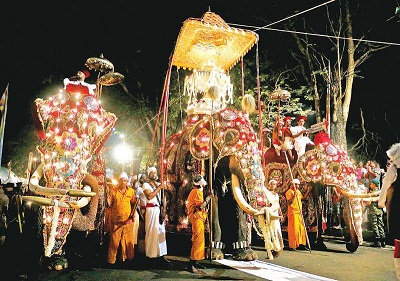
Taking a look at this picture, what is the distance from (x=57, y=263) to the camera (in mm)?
5141

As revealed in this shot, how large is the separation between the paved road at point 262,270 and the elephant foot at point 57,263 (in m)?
0.09

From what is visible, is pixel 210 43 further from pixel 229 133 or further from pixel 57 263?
pixel 57 263

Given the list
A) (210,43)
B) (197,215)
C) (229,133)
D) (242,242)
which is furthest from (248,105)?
(242,242)

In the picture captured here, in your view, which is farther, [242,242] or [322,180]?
[322,180]

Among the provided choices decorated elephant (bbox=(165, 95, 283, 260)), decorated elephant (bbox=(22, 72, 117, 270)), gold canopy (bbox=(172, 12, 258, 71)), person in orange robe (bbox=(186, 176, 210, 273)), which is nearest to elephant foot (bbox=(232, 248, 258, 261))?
decorated elephant (bbox=(165, 95, 283, 260))

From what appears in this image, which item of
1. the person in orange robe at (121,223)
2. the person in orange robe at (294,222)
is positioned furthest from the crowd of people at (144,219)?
the person in orange robe at (294,222)

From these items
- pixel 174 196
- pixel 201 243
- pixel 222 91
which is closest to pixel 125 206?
pixel 174 196

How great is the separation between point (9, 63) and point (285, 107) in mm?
10063

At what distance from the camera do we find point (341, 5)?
12.7 m

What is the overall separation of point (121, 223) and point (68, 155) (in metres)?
1.86

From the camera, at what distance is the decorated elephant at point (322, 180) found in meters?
6.80

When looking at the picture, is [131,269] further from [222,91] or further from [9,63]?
[9,63]

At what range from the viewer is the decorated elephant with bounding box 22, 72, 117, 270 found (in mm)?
4684

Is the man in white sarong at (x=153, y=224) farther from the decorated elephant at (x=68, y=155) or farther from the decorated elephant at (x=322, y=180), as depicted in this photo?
the decorated elephant at (x=322, y=180)
